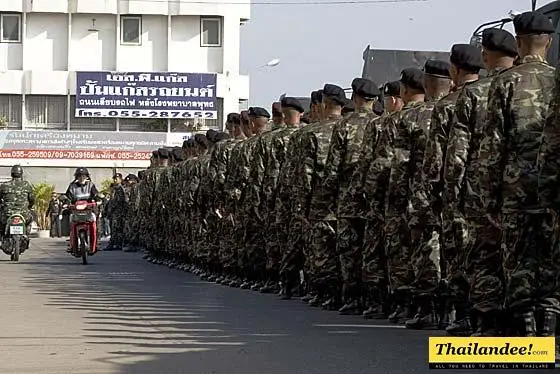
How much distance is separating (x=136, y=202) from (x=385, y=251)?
18.9 metres

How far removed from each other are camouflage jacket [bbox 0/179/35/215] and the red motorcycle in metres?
1.11

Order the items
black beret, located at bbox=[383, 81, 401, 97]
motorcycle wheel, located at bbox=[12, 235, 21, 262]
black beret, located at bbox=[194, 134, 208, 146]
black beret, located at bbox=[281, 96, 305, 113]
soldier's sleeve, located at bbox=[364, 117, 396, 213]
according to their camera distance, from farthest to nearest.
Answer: motorcycle wheel, located at bbox=[12, 235, 21, 262] → black beret, located at bbox=[194, 134, 208, 146] → black beret, located at bbox=[281, 96, 305, 113] → black beret, located at bbox=[383, 81, 401, 97] → soldier's sleeve, located at bbox=[364, 117, 396, 213]

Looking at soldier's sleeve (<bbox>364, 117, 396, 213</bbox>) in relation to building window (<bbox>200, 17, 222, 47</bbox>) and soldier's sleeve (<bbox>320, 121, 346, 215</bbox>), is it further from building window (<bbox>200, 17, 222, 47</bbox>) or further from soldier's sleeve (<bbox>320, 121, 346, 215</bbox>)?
building window (<bbox>200, 17, 222, 47</bbox>)

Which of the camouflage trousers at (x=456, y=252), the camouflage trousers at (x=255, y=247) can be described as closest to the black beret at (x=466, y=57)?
the camouflage trousers at (x=456, y=252)

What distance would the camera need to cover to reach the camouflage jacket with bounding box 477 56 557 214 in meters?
8.20

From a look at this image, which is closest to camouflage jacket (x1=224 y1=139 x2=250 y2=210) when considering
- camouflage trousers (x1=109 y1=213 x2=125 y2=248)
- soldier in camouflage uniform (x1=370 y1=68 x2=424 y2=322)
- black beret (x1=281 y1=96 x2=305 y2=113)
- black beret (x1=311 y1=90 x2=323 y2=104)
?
black beret (x1=281 y1=96 x2=305 y2=113)

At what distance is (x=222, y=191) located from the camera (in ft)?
59.7

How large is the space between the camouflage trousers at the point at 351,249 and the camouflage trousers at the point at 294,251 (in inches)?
56.2

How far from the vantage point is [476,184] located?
8.70 meters

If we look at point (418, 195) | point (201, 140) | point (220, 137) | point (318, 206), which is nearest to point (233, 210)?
point (220, 137)

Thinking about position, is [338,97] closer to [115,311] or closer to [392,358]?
[115,311]

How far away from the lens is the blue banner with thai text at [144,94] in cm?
5691

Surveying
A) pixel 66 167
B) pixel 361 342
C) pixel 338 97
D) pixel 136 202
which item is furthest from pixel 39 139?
pixel 361 342

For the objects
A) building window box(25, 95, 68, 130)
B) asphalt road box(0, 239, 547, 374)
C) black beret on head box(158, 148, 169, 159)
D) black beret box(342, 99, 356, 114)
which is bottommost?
asphalt road box(0, 239, 547, 374)
